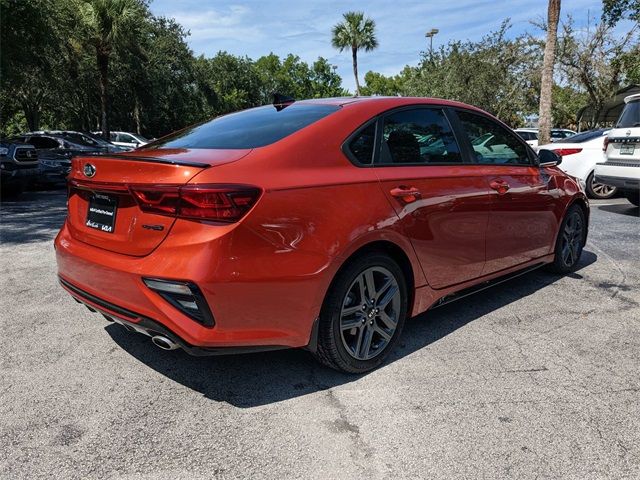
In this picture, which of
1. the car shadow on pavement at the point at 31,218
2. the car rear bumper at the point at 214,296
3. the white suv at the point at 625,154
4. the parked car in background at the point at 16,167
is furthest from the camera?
the parked car in background at the point at 16,167

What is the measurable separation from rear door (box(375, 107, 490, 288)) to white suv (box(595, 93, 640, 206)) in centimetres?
607

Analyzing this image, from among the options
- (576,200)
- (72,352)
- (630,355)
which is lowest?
(630,355)

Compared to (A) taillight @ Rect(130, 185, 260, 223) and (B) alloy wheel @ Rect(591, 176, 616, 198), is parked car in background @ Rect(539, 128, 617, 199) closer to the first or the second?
(B) alloy wheel @ Rect(591, 176, 616, 198)

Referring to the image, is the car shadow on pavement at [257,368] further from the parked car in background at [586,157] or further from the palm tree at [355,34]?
the palm tree at [355,34]

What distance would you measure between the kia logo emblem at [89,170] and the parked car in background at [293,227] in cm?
1

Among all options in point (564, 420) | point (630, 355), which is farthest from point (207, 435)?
point (630, 355)

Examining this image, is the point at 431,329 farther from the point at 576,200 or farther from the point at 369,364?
the point at 576,200

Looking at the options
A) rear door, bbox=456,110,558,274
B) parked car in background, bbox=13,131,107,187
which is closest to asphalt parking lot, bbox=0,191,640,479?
rear door, bbox=456,110,558,274

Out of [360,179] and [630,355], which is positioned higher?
[360,179]

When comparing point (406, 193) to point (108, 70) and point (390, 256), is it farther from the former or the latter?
point (108, 70)

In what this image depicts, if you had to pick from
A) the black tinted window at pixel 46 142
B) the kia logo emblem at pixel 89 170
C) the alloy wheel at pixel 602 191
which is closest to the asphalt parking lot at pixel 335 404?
the kia logo emblem at pixel 89 170

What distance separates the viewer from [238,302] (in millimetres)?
2459

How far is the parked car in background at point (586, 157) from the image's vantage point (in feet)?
35.1

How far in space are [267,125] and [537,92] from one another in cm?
3007
